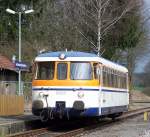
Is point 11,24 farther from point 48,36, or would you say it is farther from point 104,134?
point 104,134

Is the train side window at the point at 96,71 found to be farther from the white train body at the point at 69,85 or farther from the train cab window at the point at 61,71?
the train cab window at the point at 61,71

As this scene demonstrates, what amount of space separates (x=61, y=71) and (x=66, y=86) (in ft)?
2.58

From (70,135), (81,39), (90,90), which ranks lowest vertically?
(70,135)

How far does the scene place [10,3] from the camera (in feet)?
180

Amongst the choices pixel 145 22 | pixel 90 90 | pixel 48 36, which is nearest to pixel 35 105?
pixel 90 90

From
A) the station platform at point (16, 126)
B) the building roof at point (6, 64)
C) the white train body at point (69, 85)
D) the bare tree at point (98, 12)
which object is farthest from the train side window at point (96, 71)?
the building roof at point (6, 64)

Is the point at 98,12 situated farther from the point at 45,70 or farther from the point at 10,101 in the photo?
the point at 45,70

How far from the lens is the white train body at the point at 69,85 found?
22.3 m

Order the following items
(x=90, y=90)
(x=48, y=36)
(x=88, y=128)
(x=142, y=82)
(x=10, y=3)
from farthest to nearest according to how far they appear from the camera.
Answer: (x=142, y=82) → (x=10, y=3) → (x=48, y=36) → (x=88, y=128) → (x=90, y=90)

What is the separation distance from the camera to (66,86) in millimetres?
22484

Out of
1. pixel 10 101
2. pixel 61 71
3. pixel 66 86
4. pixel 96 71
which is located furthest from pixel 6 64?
pixel 66 86

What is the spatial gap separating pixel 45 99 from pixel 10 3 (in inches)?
1313

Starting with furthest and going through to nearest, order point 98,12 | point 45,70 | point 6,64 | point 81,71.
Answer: point 6,64 → point 98,12 → point 45,70 → point 81,71

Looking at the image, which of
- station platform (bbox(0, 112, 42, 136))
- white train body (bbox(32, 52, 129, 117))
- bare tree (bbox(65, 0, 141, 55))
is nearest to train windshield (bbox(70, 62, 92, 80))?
white train body (bbox(32, 52, 129, 117))
